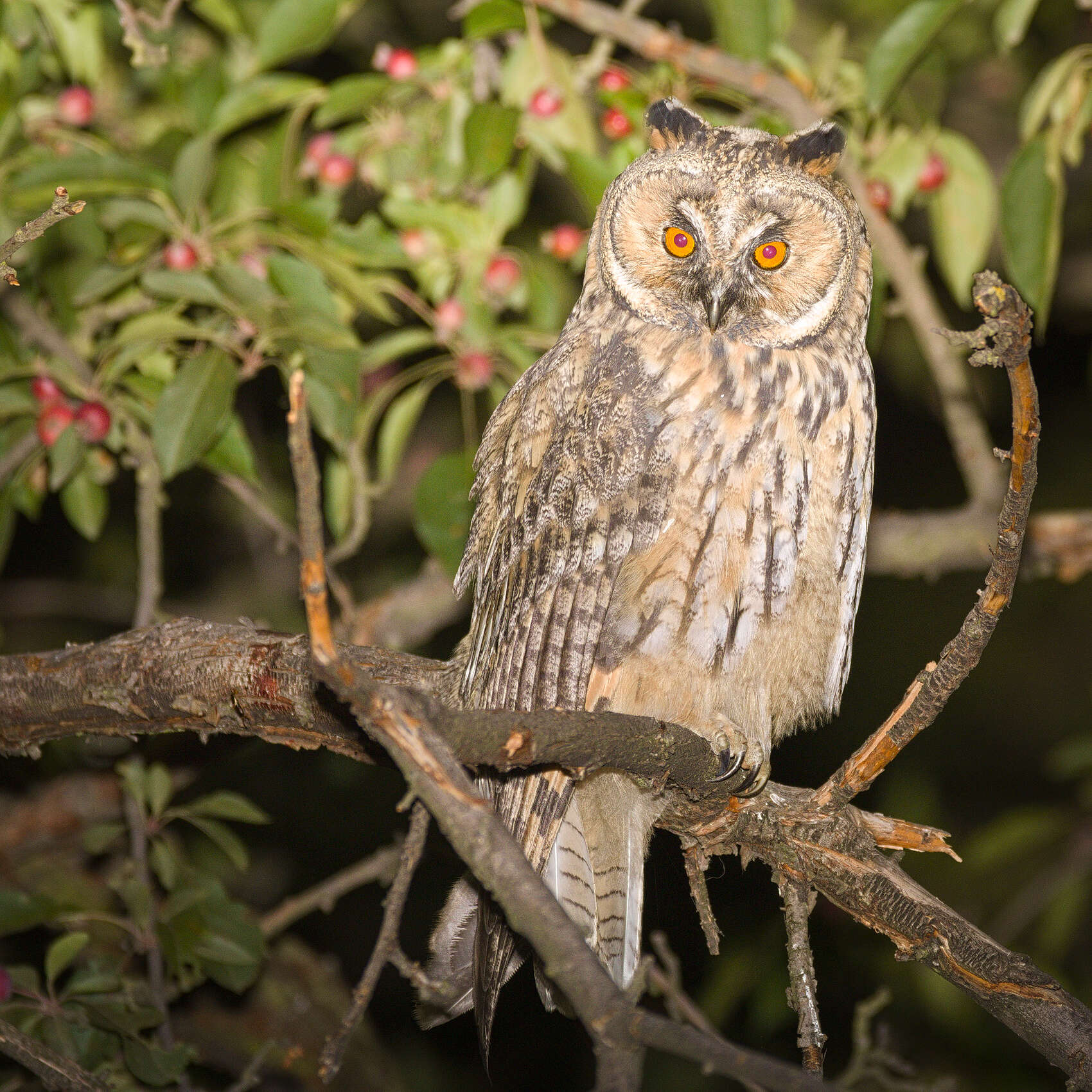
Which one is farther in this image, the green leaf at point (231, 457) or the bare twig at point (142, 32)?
the green leaf at point (231, 457)

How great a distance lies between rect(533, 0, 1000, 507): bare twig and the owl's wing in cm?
93

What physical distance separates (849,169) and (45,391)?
6.06 feet

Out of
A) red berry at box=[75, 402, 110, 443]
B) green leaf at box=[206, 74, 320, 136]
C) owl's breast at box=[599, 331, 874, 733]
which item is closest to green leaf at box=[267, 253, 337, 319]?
green leaf at box=[206, 74, 320, 136]

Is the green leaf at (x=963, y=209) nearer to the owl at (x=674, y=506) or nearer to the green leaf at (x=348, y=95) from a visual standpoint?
the owl at (x=674, y=506)

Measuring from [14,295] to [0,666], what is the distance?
87cm

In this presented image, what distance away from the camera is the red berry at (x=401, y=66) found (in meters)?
2.64

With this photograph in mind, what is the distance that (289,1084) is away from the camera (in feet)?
10.6

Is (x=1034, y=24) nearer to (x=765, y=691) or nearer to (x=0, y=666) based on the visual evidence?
(x=765, y=691)

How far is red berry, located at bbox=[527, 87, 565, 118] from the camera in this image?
255cm

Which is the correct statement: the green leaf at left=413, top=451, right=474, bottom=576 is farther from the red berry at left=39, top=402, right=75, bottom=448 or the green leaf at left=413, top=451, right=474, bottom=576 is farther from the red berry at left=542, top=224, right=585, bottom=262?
the red berry at left=39, top=402, right=75, bottom=448

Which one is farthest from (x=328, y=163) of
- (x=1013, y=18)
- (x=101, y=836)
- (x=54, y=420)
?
(x=101, y=836)

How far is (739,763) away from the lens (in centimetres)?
198

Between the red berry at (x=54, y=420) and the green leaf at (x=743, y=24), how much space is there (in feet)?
5.21

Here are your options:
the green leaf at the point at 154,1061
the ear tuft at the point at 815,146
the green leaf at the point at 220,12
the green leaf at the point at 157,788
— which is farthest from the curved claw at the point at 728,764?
the green leaf at the point at 220,12
